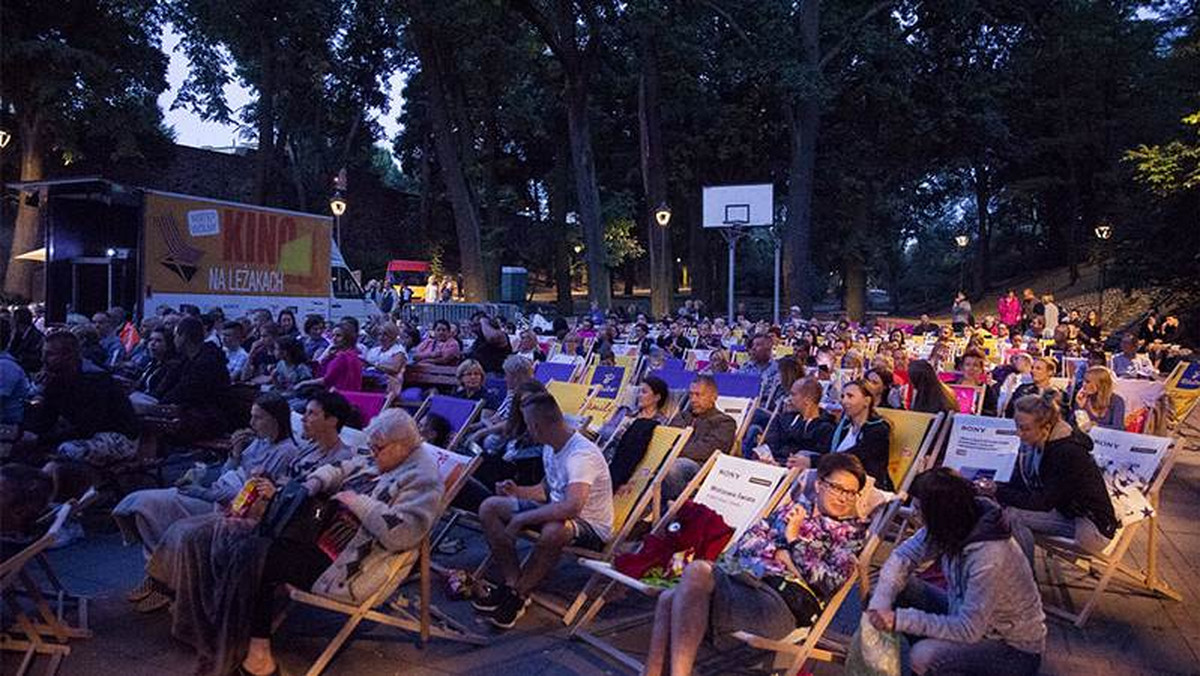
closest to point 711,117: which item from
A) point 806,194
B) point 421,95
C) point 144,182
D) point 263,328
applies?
point 806,194

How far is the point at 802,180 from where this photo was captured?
2491 centimetres

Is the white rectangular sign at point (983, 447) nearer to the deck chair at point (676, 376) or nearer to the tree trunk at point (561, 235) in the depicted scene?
the deck chair at point (676, 376)

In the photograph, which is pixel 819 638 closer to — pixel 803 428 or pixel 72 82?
pixel 803 428

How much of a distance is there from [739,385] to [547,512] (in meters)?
4.06

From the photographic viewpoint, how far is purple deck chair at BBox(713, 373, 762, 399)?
8172mm

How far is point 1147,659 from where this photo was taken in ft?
13.5

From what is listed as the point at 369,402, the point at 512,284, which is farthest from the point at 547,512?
the point at 512,284

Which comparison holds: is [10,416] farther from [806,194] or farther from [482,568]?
[806,194]

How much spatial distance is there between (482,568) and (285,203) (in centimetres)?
3196

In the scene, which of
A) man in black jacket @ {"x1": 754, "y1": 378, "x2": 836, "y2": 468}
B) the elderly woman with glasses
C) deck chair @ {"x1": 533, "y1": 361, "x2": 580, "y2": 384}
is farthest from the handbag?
deck chair @ {"x1": 533, "y1": 361, "x2": 580, "y2": 384}

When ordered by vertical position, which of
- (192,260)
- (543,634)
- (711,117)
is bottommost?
(543,634)

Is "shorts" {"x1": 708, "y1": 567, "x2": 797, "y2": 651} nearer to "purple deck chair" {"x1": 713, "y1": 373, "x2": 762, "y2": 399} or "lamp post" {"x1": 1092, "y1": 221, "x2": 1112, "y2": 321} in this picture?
"purple deck chair" {"x1": 713, "y1": 373, "x2": 762, "y2": 399}

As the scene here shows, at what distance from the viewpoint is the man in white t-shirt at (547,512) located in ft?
14.9

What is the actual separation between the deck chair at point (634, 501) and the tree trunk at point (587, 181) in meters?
18.7
